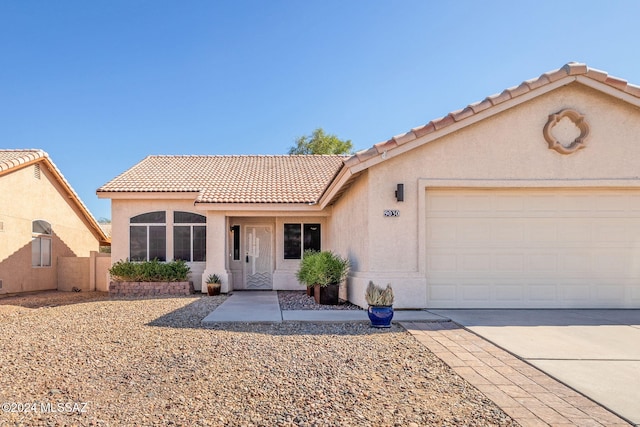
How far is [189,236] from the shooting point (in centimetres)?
1505

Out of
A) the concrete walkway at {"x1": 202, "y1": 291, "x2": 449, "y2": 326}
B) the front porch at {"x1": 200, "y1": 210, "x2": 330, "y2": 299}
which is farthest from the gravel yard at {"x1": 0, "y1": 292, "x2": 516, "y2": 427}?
the front porch at {"x1": 200, "y1": 210, "x2": 330, "y2": 299}

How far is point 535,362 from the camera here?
508cm

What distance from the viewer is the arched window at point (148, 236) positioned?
15.0m

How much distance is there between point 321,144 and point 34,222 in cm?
2920

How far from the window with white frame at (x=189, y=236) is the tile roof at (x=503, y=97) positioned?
804 centimetres

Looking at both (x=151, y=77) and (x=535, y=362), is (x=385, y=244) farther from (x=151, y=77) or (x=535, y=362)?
(x=151, y=77)

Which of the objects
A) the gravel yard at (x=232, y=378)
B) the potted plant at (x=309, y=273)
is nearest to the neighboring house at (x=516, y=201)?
the potted plant at (x=309, y=273)

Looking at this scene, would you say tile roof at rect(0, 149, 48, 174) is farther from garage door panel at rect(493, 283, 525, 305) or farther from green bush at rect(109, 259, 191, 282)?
garage door panel at rect(493, 283, 525, 305)

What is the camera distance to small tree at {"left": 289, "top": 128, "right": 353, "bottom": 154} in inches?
1657

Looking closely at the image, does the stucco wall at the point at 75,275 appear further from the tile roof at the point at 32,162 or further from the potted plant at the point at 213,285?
the potted plant at the point at 213,285

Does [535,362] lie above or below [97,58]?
below

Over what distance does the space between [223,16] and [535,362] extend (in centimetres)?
1352

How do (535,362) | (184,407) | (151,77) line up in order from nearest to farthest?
(184,407)
(535,362)
(151,77)

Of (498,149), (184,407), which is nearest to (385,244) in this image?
(498,149)
